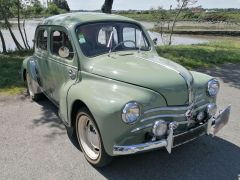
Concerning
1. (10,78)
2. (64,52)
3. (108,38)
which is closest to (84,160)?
(64,52)

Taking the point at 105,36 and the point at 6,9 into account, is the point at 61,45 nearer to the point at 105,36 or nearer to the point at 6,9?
the point at 105,36

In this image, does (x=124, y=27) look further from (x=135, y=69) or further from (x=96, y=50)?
(x=135, y=69)

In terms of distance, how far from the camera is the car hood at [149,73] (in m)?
3.62

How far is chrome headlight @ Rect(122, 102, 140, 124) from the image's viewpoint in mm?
3270

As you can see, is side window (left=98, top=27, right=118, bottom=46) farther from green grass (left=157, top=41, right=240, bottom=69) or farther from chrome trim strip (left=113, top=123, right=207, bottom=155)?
green grass (left=157, top=41, right=240, bottom=69)

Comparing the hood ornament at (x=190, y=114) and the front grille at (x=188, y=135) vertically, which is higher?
the hood ornament at (x=190, y=114)

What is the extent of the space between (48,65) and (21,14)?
11639mm

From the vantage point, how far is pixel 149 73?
3773mm

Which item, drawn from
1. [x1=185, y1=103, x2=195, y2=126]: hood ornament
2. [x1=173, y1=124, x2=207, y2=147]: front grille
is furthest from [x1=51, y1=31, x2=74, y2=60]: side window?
[x1=173, y1=124, x2=207, y2=147]: front grille

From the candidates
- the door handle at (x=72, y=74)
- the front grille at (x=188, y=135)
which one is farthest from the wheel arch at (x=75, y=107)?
the front grille at (x=188, y=135)

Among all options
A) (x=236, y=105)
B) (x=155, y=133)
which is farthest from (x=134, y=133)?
(x=236, y=105)

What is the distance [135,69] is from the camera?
3889 mm

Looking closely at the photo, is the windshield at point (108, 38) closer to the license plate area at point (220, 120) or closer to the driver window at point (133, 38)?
the driver window at point (133, 38)

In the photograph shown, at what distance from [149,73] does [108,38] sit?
1.07m
